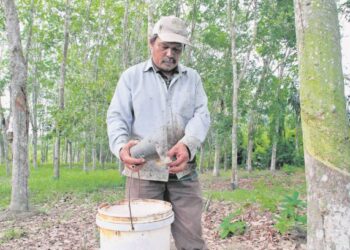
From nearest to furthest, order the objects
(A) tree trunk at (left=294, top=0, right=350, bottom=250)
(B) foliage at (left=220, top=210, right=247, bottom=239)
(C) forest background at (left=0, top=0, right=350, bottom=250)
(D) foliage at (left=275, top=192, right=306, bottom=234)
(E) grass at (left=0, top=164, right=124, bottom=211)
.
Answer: (A) tree trunk at (left=294, top=0, right=350, bottom=250) < (D) foliage at (left=275, top=192, right=306, bottom=234) < (B) foliage at (left=220, top=210, right=247, bottom=239) < (E) grass at (left=0, top=164, right=124, bottom=211) < (C) forest background at (left=0, top=0, right=350, bottom=250)

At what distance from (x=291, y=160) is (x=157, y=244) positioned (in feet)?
73.5

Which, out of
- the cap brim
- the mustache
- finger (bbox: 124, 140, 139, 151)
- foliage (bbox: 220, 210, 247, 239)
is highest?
the cap brim

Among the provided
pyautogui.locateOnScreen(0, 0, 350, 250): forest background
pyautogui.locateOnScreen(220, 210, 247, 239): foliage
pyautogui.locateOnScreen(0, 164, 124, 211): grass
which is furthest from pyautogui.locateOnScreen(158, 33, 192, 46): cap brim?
pyautogui.locateOnScreen(0, 0, 350, 250): forest background

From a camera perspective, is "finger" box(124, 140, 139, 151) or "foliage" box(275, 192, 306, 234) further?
"foliage" box(275, 192, 306, 234)

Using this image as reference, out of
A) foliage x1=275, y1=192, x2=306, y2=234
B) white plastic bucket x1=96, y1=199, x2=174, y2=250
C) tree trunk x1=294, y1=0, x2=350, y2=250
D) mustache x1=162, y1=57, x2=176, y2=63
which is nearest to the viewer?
white plastic bucket x1=96, y1=199, x2=174, y2=250

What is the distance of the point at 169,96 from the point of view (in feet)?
8.79

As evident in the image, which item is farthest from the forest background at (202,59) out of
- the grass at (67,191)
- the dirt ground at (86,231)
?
the dirt ground at (86,231)

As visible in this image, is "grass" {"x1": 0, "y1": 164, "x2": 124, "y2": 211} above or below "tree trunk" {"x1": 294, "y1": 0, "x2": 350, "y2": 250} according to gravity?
below

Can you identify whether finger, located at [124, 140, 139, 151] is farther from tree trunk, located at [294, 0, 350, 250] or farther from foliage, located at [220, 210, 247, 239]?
foliage, located at [220, 210, 247, 239]

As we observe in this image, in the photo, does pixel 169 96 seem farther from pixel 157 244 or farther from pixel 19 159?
pixel 19 159

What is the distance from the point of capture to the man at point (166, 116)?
2561 mm

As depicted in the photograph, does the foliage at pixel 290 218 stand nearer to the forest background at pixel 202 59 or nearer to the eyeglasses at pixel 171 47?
the eyeglasses at pixel 171 47

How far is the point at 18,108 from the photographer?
7.49 meters

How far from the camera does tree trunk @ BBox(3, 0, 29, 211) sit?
7.47 m
